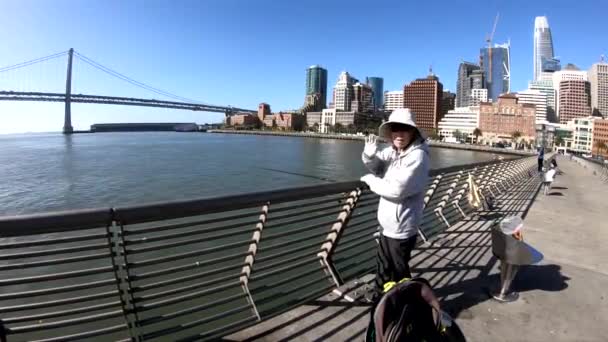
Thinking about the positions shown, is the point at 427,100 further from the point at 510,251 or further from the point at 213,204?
the point at 213,204

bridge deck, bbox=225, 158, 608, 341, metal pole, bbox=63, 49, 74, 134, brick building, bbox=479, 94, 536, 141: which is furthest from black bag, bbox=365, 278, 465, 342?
brick building, bbox=479, 94, 536, 141

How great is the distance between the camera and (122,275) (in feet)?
7.27

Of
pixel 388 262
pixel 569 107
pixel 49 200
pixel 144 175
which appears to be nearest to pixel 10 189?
pixel 49 200

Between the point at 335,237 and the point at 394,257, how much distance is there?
0.84m

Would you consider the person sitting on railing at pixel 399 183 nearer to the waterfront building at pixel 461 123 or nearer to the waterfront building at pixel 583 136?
the waterfront building at pixel 583 136

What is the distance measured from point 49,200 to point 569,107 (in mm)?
230976

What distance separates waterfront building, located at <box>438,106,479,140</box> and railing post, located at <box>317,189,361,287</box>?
149 meters

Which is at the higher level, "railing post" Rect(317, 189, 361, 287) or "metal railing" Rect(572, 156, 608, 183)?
"railing post" Rect(317, 189, 361, 287)

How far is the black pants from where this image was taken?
9.07 feet

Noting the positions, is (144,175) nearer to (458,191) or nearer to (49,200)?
(49,200)

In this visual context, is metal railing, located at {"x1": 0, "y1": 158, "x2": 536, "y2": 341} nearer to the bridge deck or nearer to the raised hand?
the bridge deck

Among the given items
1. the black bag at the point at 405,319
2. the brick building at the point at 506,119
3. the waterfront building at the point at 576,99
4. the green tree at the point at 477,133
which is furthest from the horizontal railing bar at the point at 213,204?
the waterfront building at the point at 576,99

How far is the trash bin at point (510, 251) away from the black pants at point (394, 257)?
38.0 inches

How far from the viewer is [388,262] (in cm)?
291
